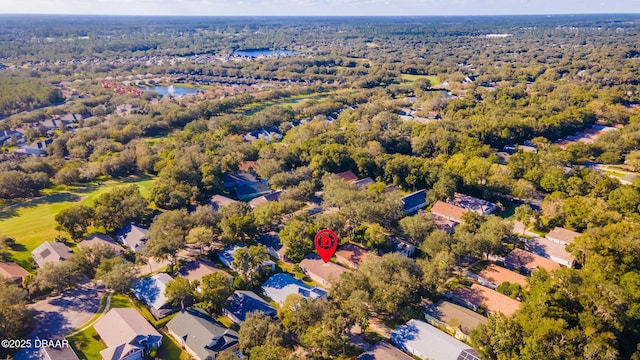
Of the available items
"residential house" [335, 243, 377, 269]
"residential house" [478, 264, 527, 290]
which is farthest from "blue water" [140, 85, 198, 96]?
"residential house" [478, 264, 527, 290]

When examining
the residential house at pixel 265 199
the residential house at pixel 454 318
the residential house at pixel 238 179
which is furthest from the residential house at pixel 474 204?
the residential house at pixel 238 179

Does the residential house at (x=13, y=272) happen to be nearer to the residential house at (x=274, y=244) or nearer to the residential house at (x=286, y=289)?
the residential house at (x=274, y=244)

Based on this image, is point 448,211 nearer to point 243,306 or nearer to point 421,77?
point 243,306

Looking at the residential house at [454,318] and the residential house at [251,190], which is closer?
the residential house at [454,318]

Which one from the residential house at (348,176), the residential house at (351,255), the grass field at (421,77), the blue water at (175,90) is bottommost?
the residential house at (351,255)

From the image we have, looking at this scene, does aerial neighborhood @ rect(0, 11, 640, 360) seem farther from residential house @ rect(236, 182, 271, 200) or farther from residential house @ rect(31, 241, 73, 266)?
residential house @ rect(236, 182, 271, 200)


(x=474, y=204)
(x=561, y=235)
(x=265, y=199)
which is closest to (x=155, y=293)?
(x=265, y=199)

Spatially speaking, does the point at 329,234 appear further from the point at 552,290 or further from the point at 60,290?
the point at 60,290
